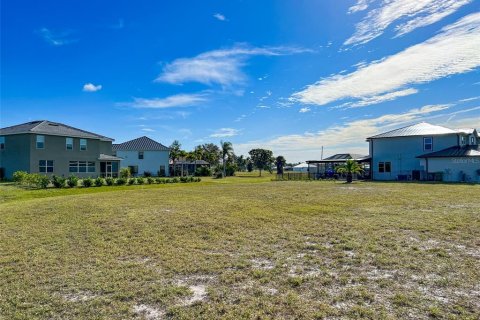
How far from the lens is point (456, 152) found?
1155 inches

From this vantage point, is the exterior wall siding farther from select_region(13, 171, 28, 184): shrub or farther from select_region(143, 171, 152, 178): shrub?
select_region(13, 171, 28, 184): shrub

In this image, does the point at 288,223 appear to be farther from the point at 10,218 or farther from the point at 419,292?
the point at 10,218

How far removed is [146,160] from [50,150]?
17541 millimetres

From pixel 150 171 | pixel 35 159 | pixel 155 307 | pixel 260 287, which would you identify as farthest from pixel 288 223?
pixel 150 171

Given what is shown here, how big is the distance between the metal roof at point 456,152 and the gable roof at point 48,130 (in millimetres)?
36268

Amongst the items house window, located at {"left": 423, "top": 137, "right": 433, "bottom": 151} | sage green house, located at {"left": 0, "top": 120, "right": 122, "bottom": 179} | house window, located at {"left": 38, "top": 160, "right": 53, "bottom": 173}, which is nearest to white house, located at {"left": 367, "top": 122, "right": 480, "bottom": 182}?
house window, located at {"left": 423, "top": 137, "right": 433, "bottom": 151}

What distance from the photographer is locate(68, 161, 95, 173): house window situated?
33500mm

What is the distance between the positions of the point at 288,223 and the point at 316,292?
4.63 meters

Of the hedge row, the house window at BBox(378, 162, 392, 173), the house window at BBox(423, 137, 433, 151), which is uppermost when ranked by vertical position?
the house window at BBox(423, 137, 433, 151)

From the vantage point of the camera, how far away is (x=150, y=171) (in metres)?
48.0

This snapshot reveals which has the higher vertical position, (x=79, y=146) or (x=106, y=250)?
(x=79, y=146)

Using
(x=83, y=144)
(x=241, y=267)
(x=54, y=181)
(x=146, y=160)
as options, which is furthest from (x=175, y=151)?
(x=241, y=267)

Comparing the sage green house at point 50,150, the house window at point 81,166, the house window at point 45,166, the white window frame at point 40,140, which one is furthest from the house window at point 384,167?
the white window frame at point 40,140

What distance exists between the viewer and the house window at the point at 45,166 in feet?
99.5
